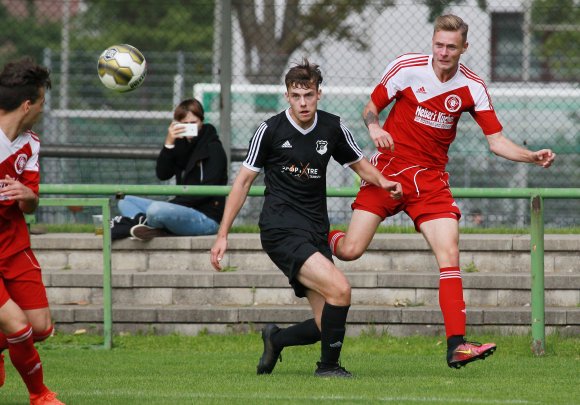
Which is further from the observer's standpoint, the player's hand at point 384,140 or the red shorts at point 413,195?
the red shorts at point 413,195

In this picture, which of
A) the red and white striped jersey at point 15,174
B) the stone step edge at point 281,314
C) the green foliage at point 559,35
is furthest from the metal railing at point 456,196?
the green foliage at point 559,35

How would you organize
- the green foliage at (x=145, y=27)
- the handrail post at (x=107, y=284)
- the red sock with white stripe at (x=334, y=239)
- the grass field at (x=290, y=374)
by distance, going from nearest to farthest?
the grass field at (x=290, y=374)
the red sock with white stripe at (x=334, y=239)
the handrail post at (x=107, y=284)
the green foliage at (x=145, y=27)

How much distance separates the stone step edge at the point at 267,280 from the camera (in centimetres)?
1005

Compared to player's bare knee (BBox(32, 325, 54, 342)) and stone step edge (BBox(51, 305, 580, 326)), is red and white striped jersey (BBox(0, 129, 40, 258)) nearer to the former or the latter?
player's bare knee (BBox(32, 325, 54, 342))

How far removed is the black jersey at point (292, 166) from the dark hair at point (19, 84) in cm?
166

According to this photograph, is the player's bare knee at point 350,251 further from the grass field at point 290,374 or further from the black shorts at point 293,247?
the grass field at point 290,374

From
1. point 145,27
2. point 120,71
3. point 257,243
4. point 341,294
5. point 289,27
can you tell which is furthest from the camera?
point 145,27

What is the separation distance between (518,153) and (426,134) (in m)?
0.65

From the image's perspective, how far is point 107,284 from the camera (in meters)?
9.57

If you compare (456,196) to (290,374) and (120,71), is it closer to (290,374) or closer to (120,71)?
(290,374)

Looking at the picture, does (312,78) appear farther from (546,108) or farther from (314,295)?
(546,108)

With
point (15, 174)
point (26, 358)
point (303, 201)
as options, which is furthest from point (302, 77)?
point (26, 358)

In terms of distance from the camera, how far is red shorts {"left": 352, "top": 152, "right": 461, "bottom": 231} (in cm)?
780

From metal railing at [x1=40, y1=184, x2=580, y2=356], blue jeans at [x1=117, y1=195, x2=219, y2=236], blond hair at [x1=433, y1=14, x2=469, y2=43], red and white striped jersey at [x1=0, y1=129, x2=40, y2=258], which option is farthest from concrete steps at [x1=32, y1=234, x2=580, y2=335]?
red and white striped jersey at [x1=0, y1=129, x2=40, y2=258]
